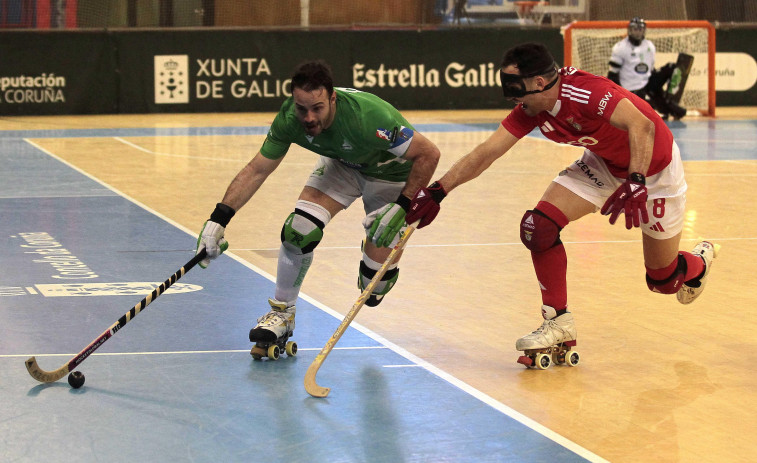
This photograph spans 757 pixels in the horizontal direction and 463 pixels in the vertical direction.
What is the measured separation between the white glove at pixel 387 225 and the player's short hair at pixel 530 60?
3.04 feet

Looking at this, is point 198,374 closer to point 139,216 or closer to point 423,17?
point 139,216

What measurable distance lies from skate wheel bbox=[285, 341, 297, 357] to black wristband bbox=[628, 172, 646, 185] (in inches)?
76.9

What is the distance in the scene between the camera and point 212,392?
5.50 meters

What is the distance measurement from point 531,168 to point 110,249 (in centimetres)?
692

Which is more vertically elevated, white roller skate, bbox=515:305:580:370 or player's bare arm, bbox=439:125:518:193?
player's bare arm, bbox=439:125:518:193

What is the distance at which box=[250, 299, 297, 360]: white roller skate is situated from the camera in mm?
6059

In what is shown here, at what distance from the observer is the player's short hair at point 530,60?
227 inches

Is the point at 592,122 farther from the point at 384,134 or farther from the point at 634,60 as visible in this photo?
the point at 634,60

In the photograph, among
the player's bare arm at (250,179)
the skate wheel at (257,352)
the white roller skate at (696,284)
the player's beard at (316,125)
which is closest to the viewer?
the player's beard at (316,125)

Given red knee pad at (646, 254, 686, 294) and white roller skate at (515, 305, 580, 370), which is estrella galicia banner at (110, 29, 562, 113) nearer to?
red knee pad at (646, 254, 686, 294)

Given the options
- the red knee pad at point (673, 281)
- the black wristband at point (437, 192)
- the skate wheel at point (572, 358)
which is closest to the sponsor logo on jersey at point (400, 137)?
the black wristband at point (437, 192)

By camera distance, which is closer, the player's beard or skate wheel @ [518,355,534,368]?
A: the player's beard

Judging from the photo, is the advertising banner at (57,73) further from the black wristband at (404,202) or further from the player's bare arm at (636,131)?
the player's bare arm at (636,131)

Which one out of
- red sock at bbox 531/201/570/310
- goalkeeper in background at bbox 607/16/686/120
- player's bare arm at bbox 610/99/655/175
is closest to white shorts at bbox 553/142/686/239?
red sock at bbox 531/201/570/310
